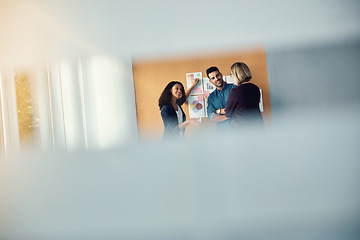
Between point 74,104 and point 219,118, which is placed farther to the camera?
point 74,104

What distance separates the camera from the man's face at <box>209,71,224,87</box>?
118 inches

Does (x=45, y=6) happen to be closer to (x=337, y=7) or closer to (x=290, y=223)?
(x=337, y=7)

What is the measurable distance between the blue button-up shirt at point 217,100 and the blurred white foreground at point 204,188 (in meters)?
0.21

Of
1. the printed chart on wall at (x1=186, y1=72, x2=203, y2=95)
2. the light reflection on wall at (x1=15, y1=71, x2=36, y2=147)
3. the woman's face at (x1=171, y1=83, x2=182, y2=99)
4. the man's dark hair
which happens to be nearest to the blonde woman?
the man's dark hair

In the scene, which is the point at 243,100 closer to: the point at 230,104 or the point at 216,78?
the point at 230,104

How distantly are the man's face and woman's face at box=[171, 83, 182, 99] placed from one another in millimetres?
264

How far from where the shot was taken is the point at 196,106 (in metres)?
3.01

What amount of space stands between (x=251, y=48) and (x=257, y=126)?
639mm

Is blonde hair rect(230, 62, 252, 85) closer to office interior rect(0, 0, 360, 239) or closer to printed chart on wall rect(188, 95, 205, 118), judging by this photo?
office interior rect(0, 0, 360, 239)

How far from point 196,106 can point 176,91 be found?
8.1 inches

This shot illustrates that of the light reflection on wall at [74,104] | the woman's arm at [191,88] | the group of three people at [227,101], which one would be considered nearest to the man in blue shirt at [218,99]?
the group of three people at [227,101]

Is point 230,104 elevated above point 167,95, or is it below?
below

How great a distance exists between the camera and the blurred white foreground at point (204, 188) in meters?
3.06

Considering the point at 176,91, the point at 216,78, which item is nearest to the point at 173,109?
the point at 176,91
